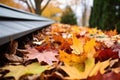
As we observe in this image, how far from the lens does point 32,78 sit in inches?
32.1

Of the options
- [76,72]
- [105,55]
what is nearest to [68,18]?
[105,55]

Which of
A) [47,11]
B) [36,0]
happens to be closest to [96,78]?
[36,0]

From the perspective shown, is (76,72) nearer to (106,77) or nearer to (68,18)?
(106,77)

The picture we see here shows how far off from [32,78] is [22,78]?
0.04m

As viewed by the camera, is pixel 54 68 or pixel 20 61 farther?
pixel 20 61

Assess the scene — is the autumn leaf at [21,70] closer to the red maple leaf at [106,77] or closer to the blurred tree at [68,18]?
the red maple leaf at [106,77]

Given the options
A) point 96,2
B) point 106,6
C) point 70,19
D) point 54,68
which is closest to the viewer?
point 54,68

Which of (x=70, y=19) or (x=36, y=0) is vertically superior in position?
(x=36, y=0)

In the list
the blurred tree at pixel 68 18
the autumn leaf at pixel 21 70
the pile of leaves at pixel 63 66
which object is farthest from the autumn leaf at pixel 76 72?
the blurred tree at pixel 68 18

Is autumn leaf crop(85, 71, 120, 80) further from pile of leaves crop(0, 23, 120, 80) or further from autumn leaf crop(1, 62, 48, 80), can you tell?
autumn leaf crop(1, 62, 48, 80)

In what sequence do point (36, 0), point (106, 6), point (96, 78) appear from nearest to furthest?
A: point (96, 78) → point (106, 6) → point (36, 0)

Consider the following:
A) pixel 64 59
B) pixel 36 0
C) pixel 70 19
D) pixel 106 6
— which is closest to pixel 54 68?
pixel 64 59

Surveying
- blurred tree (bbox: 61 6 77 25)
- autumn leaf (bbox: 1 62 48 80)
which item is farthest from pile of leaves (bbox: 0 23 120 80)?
blurred tree (bbox: 61 6 77 25)

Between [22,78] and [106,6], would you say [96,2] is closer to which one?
[106,6]
